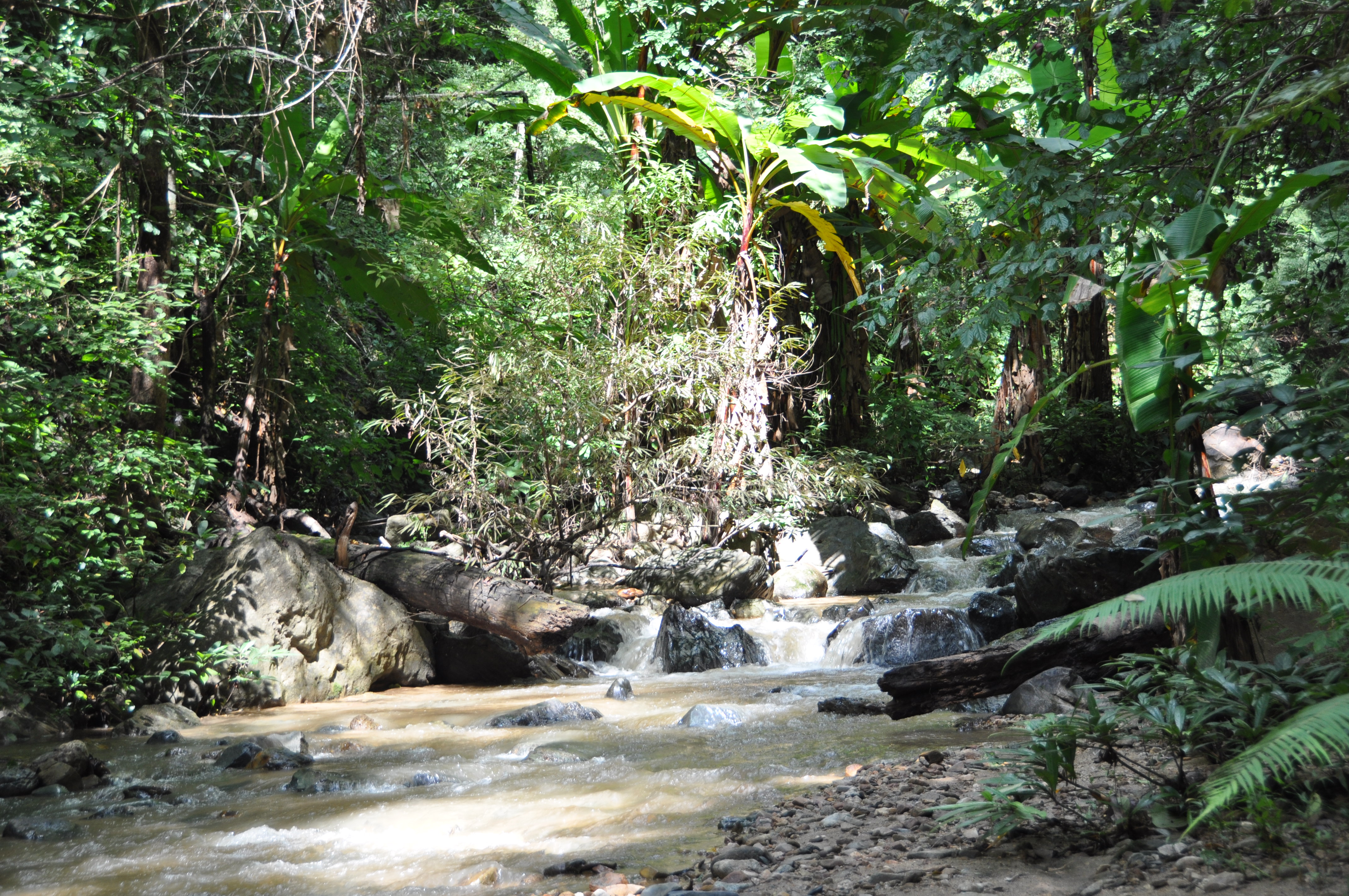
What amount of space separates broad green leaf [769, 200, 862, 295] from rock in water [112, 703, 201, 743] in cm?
678

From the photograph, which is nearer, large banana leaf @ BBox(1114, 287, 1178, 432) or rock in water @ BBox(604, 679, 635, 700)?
large banana leaf @ BBox(1114, 287, 1178, 432)

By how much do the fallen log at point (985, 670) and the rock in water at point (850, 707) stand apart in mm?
277

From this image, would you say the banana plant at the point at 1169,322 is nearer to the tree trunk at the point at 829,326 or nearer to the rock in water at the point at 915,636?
the rock in water at the point at 915,636

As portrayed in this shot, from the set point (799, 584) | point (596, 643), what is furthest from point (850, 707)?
point (799, 584)

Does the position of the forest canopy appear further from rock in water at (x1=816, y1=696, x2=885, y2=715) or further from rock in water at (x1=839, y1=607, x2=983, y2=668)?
rock in water at (x1=839, y1=607, x2=983, y2=668)

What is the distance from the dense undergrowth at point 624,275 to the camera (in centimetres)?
312

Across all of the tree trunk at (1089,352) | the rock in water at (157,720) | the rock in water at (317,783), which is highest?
the tree trunk at (1089,352)

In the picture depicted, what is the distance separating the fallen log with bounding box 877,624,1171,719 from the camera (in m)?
4.31

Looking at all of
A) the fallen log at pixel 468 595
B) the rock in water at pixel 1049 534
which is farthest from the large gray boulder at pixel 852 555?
the fallen log at pixel 468 595

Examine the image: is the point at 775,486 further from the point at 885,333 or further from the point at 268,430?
the point at 885,333

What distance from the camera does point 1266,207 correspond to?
2.53 metres

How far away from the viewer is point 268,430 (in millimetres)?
7570

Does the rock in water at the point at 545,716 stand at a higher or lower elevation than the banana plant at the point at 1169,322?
lower

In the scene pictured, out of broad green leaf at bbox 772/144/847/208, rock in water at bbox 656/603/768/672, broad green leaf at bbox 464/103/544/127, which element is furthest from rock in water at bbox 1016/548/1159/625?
broad green leaf at bbox 464/103/544/127
